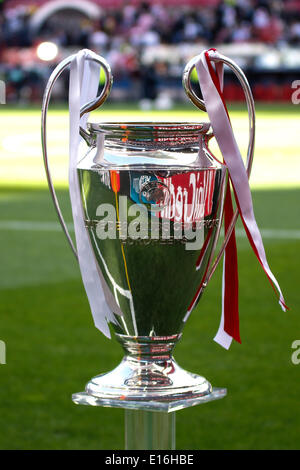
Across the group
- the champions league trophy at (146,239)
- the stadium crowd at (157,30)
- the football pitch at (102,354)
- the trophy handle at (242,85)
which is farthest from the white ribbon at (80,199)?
the stadium crowd at (157,30)

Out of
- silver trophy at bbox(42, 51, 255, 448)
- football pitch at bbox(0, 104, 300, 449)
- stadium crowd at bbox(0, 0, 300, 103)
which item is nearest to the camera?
silver trophy at bbox(42, 51, 255, 448)

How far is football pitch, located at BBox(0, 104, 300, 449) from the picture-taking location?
3420 mm

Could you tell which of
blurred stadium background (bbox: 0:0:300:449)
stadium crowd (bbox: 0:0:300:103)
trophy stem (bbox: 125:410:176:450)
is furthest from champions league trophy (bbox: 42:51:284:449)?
stadium crowd (bbox: 0:0:300:103)

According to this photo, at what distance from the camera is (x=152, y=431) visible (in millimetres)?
1363

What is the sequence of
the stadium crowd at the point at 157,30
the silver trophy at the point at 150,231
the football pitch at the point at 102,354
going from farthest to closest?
1. the stadium crowd at the point at 157,30
2. the football pitch at the point at 102,354
3. the silver trophy at the point at 150,231

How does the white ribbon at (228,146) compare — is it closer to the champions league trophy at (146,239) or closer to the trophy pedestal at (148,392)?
the champions league trophy at (146,239)

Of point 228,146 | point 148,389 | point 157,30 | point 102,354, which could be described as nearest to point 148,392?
point 148,389

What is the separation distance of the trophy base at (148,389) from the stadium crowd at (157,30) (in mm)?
27198

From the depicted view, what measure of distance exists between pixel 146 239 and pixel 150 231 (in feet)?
0.04

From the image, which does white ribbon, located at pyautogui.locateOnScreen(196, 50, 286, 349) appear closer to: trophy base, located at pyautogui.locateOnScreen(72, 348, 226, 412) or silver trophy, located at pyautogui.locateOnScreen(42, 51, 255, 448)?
silver trophy, located at pyautogui.locateOnScreen(42, 51, 255, 448)

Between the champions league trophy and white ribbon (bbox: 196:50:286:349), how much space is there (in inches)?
0.6

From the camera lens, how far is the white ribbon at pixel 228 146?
4.50 feet

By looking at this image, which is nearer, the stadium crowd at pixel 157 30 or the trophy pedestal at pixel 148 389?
the trophy pedestal at pixel 148 389

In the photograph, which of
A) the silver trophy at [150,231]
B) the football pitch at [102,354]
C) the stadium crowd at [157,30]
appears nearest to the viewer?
the silver trophy at [150,231]
